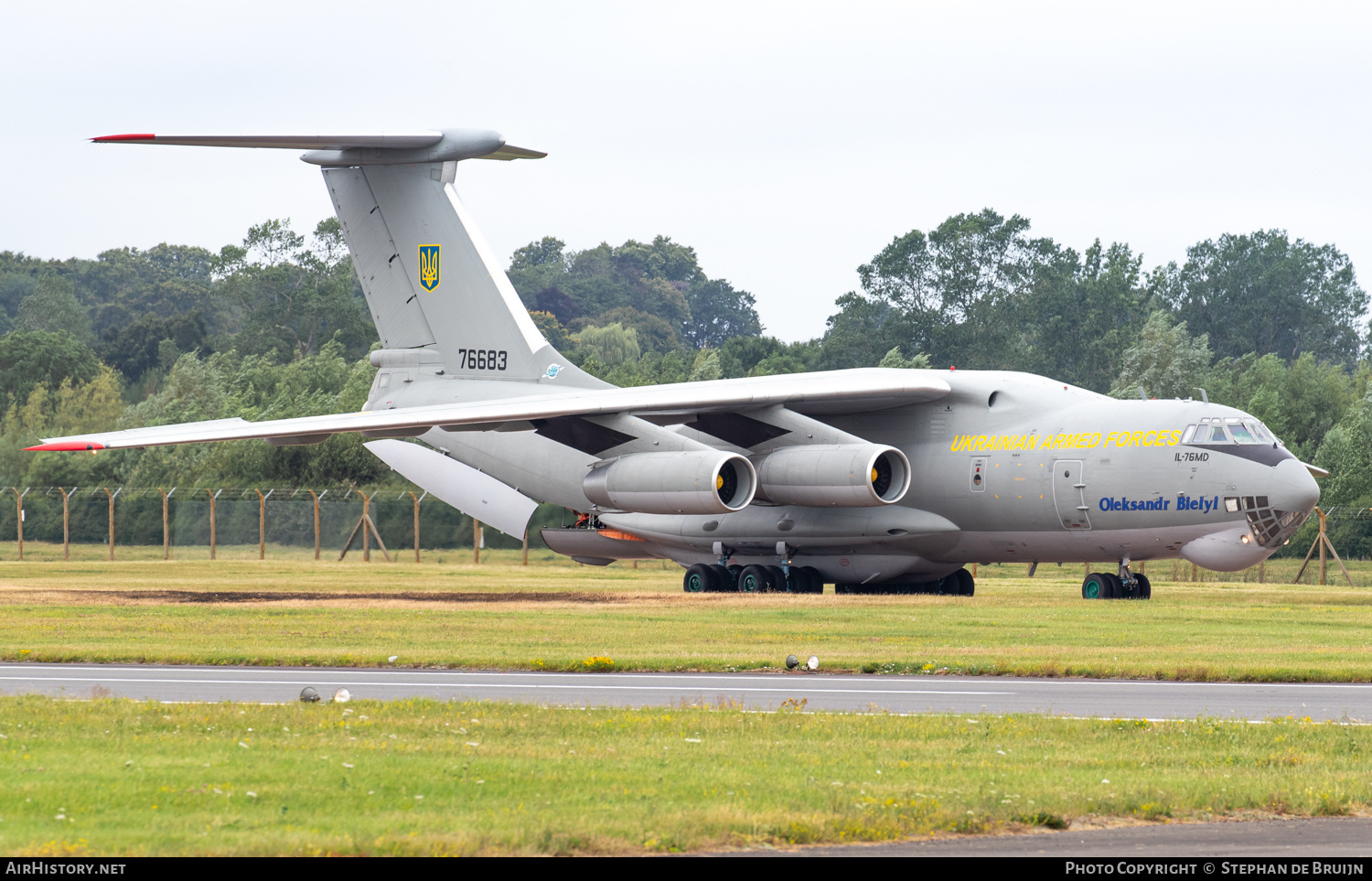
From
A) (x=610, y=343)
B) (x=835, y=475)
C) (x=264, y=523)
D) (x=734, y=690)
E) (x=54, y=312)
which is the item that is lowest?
(x=734, y=690)

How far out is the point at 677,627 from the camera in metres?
20.9

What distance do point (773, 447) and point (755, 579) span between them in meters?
2.44

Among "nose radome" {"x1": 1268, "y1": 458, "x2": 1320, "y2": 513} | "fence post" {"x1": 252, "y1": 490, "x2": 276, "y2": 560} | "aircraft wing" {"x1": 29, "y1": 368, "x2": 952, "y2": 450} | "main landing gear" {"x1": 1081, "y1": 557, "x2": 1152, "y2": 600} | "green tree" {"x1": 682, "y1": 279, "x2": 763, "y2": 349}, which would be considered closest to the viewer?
"nose radome" {"x1": 1268, "y1": 458, "x2": 1320, "y2": 513}

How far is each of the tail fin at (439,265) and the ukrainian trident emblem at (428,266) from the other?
2cm

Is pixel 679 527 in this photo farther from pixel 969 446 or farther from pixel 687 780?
pixel 687 780

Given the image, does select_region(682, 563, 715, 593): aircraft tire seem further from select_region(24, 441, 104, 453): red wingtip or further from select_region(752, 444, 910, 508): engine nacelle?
select_region(24, 441, 104, 453): red wingtip

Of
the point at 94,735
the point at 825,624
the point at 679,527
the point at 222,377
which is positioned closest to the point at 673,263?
the point at 222,377

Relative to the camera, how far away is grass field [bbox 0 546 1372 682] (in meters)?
16.6

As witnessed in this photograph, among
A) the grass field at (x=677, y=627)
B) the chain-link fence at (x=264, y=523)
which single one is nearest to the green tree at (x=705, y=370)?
the chain-link fence at (x=264, y=523)

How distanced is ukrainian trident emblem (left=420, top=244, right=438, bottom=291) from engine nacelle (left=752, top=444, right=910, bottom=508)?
8433 millimetres

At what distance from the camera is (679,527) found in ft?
101

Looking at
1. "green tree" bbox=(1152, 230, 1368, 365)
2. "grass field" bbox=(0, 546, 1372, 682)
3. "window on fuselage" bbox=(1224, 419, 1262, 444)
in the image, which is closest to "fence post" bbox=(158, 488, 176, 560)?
"grass field" bbox=(0, 546, 1372, 682)

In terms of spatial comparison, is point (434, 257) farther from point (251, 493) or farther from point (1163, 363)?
point (1163, 363)

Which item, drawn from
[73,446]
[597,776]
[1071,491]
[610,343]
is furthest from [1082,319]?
[597,776]
